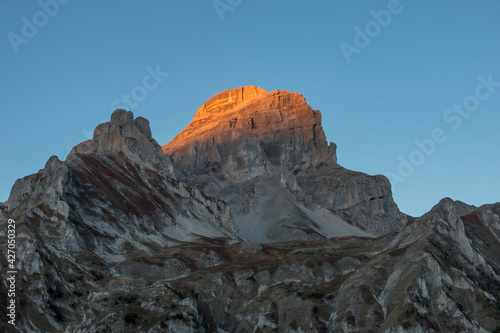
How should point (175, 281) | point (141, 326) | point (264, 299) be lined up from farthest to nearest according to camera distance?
point (175, 281) → point (264, 299) → point (141, 326)

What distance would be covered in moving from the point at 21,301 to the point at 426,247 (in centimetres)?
10351

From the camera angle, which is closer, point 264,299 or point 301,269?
point 264,299

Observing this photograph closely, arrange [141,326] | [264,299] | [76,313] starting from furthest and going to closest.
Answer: [264,299]
[76,313]
[141,326]

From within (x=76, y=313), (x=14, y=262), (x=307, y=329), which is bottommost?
(x=307, y=329)

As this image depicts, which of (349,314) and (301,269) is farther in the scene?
(301,269)

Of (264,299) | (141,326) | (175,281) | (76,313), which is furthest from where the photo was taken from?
(175,281)

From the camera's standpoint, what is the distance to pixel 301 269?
603 feet

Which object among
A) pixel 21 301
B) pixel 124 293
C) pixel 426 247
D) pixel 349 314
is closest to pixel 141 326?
pixel 124 293

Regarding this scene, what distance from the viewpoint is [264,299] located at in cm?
16825

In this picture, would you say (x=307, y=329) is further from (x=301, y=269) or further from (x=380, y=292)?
(x=301, y=269)

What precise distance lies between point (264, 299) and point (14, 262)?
64.5m

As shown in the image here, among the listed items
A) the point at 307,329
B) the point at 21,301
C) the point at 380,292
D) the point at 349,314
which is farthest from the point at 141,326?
the point at 380,292

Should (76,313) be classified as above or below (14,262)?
below

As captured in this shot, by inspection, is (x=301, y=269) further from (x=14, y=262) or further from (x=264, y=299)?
(x=14, y=262)
